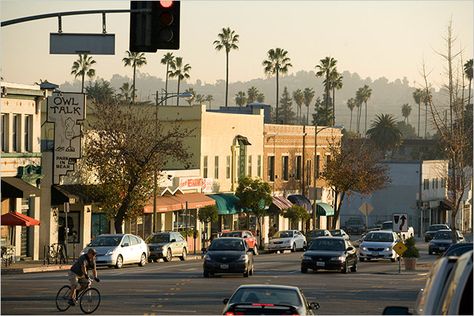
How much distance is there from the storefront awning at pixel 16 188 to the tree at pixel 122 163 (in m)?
6.62

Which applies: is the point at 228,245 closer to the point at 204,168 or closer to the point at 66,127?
the point at 66,127

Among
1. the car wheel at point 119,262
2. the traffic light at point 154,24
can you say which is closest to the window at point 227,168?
the car wheel at point 119,262

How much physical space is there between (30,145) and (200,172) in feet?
77.9

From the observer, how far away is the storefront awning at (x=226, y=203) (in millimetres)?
87000

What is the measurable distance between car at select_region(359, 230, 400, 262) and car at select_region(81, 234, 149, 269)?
1262cm

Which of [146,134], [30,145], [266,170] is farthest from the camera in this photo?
[266,170]

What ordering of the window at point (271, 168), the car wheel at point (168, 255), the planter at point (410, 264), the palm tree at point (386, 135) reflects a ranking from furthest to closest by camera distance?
the palm tree at point (386, 135) → the window at point (271, 168) → the car wheel at point (168, 255) → the planter at point (410, 264)

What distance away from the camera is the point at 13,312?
3114 centimetres

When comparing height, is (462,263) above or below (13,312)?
above

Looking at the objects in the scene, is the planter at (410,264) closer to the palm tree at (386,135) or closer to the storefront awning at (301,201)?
the storefront awning at (301,201)

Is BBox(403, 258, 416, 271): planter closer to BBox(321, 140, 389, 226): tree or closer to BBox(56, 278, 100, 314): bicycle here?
BBox(56, 278, 100, 314): bicycle

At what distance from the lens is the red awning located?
5819 centimetres

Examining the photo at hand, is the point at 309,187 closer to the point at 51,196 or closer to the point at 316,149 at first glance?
the point at 316,149

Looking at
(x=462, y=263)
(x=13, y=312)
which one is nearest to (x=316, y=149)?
(x=13, y=312)
